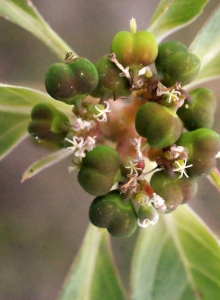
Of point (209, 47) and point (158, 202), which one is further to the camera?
point (209, 47)

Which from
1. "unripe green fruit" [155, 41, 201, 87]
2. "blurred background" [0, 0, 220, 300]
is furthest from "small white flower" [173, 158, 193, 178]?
"blurred background" [0, 0, 220, 300]

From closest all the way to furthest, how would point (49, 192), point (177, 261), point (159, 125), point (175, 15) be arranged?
point (159, 125) < point (175, 15) < point (177, 261) < point (49, 192)

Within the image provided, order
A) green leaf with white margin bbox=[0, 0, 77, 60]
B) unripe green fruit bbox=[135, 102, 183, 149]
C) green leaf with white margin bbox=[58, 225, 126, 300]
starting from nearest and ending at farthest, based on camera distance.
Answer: unripe green fruit bbox=[135, 102, 183, 149]
green leaf with white margin bbox=[0, 0, 77, 60]
green leaf with white margin bbox=[58, 225, 126, 300]

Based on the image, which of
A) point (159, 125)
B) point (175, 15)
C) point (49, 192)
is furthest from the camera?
point (49, 192)

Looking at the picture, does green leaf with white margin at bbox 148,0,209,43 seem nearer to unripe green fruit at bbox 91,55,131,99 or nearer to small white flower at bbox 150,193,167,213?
unripe green fruit at bbox 91,55,131,99

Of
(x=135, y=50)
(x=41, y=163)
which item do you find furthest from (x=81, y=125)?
(x=41, y=163)

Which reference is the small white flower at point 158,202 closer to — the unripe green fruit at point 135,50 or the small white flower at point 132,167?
the small white flower at point 132,167

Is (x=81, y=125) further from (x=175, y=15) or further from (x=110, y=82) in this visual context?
(x=175, y=15)
